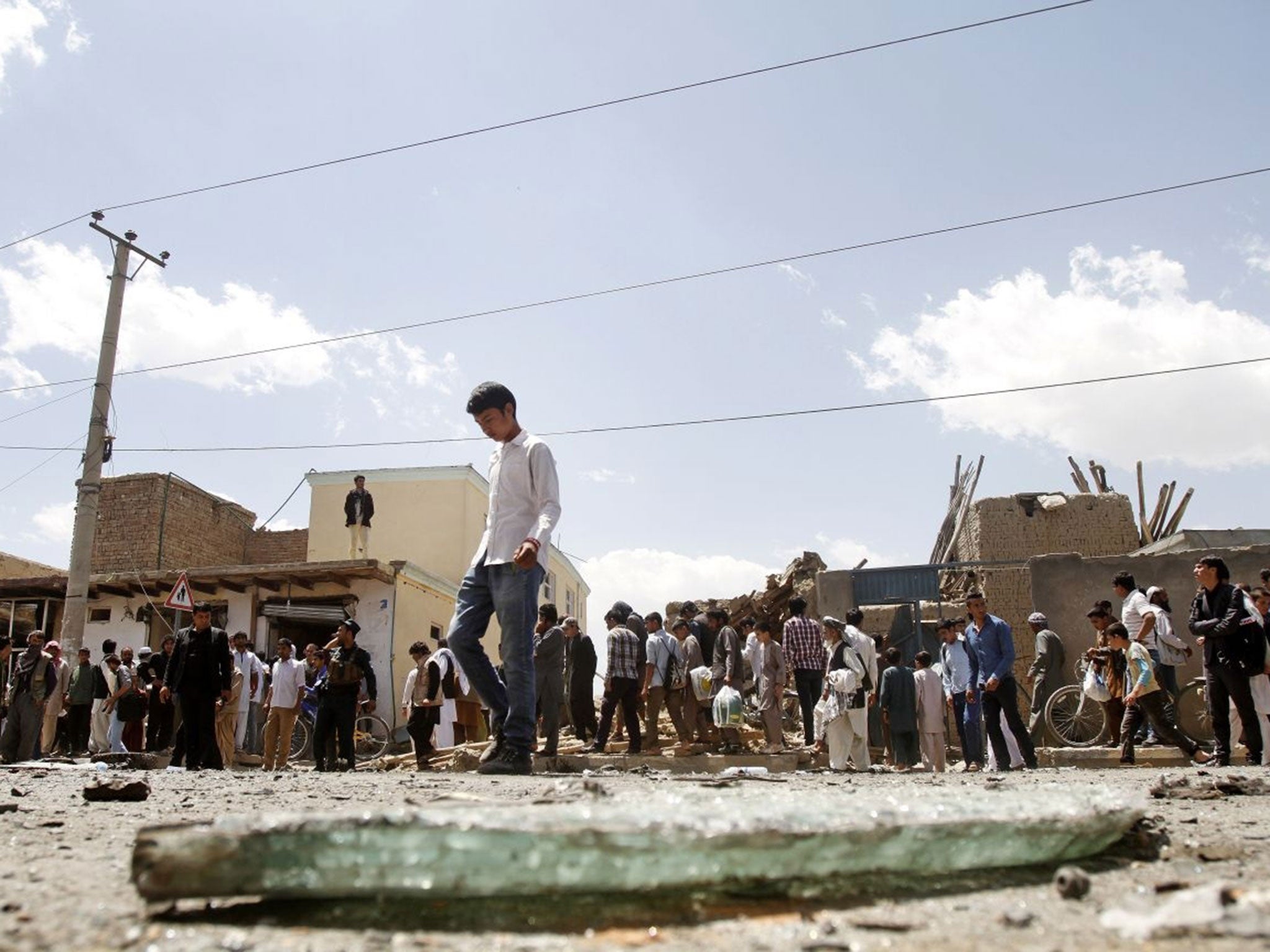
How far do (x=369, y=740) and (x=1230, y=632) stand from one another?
1150 centimetres

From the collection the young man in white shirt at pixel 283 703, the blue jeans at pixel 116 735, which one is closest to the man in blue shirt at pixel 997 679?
the young man in white shirt at pixel 283 703

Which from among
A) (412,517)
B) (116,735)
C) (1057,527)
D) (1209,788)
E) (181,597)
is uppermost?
(412,517)

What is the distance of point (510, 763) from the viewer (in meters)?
4.48

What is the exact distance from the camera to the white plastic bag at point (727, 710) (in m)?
9.03

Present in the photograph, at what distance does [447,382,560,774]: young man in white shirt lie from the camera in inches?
179

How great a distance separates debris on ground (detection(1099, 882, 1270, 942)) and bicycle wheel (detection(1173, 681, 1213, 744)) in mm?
9374

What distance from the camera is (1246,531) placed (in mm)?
15352

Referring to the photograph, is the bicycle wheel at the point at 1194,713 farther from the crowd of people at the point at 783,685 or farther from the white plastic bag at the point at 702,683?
the white plastic bag at the point at 702,683

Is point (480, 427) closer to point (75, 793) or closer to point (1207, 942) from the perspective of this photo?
point (75, 793)

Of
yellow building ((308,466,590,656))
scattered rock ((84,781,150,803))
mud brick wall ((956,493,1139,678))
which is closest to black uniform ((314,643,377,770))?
scattered rock ((84,781,150,803))

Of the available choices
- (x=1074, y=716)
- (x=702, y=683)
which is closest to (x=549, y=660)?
(x=702, y=683)

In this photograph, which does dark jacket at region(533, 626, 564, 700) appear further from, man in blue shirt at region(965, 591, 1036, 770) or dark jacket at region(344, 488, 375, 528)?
dark jacket at region(344, 488, 375, 528)

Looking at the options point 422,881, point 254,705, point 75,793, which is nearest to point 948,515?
point 254,705

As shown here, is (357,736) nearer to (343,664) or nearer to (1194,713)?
(343,664)
